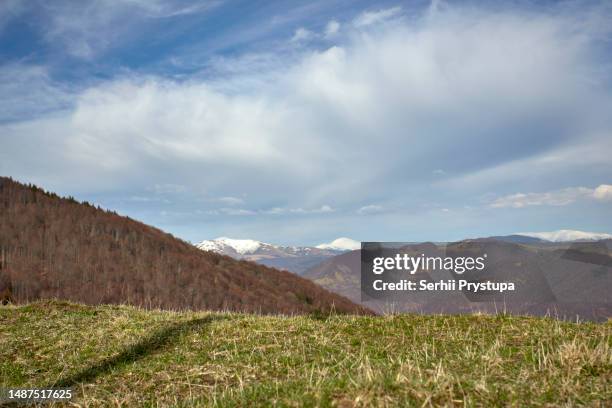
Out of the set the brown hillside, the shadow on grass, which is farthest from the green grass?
the brown hillside

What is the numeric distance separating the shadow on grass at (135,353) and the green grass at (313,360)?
29 millimetres

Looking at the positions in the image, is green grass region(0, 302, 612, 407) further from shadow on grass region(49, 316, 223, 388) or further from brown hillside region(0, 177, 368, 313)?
brown hillside region(0, 177, 368, 313)

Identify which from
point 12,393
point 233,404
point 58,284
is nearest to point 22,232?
point 58,284

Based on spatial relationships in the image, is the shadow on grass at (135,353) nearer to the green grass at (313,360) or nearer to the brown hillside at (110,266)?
the green grass at (313,360)

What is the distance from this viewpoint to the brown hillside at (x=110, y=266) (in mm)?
31781

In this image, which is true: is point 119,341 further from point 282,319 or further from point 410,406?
point 410,406

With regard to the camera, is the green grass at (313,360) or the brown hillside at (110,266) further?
the brown hillside at (110,266)

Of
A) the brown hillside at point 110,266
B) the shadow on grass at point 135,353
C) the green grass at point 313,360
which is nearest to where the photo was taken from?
the green grass at point 313,360

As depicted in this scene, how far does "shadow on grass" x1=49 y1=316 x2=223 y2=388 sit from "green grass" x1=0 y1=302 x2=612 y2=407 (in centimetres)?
3

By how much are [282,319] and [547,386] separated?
23.5 ft

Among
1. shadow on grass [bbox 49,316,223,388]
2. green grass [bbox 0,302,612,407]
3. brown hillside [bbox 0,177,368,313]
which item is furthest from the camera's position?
brown hillside [bbox 0,177,368,313]

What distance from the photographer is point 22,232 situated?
37031 mm

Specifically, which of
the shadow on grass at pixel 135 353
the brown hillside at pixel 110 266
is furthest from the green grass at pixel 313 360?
the brown hillside at pixel 110 266

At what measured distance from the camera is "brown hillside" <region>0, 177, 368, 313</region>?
31781 mm
